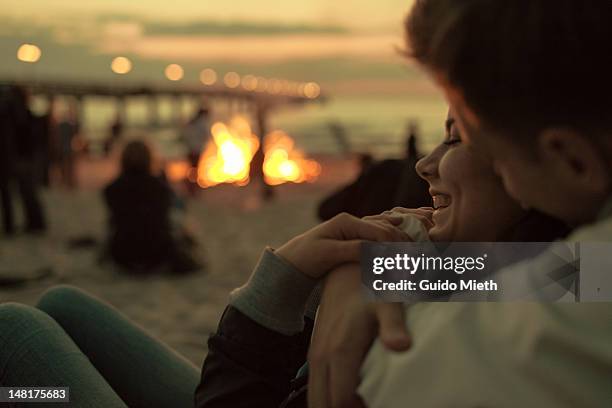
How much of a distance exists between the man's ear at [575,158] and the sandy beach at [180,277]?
3.25 m

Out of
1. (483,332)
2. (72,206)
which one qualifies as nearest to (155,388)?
(483,332)

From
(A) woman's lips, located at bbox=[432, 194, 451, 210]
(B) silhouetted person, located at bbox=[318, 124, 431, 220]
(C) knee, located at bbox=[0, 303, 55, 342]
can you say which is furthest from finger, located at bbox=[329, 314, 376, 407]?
(B) silhouetted person, located at bbox=[318, 124, 431, 220]

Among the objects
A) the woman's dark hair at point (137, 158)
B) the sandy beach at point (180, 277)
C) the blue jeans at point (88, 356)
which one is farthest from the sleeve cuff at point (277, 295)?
the woman's dark hair at point (137, 158)

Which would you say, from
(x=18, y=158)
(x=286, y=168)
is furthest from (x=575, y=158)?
(x=286, y=168)

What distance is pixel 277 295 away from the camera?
1.23m

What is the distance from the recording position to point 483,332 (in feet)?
2.82

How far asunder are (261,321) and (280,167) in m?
16.2

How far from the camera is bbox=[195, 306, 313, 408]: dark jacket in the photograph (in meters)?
1.26

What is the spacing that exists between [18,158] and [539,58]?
850 centimetres

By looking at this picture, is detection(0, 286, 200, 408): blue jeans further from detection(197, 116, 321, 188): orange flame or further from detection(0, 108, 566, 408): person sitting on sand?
detection(197, 116, 321, 188): orange flame

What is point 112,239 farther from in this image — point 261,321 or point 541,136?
point 541,136

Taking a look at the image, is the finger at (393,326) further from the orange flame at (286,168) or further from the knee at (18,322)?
the orange flame at (286,168)

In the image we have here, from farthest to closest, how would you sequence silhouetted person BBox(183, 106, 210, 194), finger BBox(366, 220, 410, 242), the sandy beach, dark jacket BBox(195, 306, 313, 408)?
silhouetted person BBox(183, 106, 210, 194) → the sandy beach → dark jacket BBox(195, 306, 313, 408) → finger BBox(366, 220, 410, 242)

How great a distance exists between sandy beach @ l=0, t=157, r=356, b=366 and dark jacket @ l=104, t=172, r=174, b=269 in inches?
7.3
